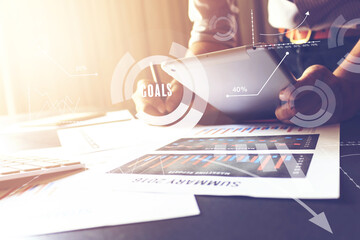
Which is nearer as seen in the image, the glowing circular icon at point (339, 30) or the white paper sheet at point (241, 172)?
the white paper sheet at point (241, 172)

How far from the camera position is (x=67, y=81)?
182 cm

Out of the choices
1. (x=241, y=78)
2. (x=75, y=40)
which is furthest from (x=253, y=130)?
(x=75, y=40)

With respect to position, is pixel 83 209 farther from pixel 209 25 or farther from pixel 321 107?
pixel 209 25

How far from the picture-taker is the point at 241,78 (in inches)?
Answer: 19.4

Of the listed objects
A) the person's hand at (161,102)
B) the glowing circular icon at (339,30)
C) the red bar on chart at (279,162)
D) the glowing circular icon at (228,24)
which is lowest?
the red bar on chart at (279,162)

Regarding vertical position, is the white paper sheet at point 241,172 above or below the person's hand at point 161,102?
below

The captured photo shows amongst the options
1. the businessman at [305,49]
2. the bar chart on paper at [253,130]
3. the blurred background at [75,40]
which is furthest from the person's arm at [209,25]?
the blurred background at [75,40]

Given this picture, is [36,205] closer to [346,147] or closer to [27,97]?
[346,147]

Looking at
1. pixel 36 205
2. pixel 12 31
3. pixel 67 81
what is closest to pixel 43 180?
pixel 36 205

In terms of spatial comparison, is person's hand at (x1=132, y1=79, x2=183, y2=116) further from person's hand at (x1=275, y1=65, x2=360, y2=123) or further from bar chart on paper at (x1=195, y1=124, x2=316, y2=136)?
person's hand at (x1=275, y1=65, x2=360, y2=123)

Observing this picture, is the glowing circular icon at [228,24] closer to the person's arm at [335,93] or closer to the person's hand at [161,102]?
the person's hand at [161,102]

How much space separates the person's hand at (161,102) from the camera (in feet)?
2.03

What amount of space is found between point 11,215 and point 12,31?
5.91 feet
